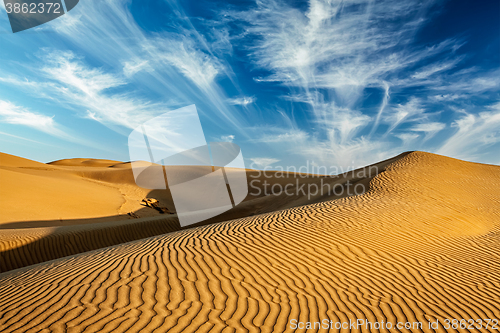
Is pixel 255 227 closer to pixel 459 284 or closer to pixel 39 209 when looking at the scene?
pixel 459 284

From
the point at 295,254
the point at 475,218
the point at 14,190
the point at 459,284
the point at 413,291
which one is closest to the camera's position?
the point at 413,291

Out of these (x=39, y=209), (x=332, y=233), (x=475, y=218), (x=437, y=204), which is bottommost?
(x=475, y=218)

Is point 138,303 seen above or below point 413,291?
above

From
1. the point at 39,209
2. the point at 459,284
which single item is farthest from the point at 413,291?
the point at 39,209

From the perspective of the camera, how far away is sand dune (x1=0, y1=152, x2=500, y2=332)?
3375mm

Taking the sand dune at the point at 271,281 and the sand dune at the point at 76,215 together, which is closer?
the sand dune at the point at 271,281

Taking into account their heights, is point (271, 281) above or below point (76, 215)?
below

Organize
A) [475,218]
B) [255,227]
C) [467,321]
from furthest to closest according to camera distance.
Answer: [475,218] → [255,227] → [467,321]

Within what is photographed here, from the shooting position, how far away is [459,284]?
5.18m

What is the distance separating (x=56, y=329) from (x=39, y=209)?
1639cm

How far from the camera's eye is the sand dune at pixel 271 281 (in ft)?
11.1

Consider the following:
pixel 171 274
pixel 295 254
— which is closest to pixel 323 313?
pixel 295 254

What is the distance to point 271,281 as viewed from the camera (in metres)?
4.53

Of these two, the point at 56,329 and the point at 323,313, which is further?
the point at 323,313
